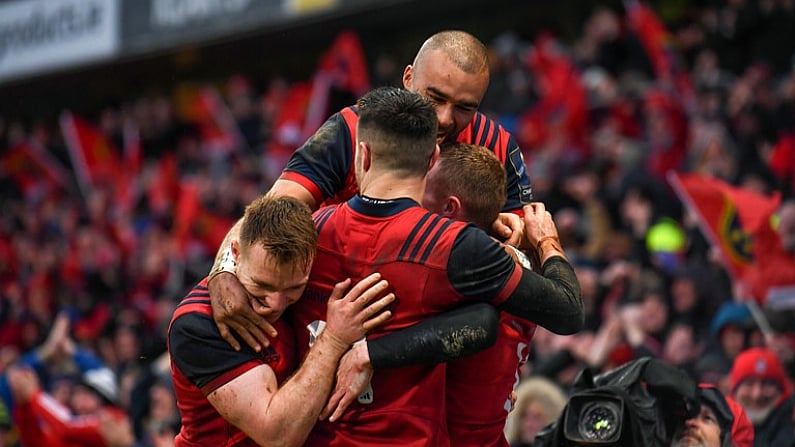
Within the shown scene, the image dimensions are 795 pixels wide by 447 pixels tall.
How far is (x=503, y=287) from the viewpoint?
3811 millimetres

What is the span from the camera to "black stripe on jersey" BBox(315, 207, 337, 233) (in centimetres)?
399

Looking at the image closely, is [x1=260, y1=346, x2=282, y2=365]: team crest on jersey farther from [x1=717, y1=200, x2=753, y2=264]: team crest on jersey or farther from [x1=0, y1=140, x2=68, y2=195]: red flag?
[x1=0, y1=140, x2=68, y2=195]: red flag

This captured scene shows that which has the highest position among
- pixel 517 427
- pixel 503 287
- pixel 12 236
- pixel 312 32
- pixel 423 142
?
pixel 423 142

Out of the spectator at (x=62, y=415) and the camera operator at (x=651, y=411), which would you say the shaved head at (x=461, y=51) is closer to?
the camera operator at (x=651, y=411)

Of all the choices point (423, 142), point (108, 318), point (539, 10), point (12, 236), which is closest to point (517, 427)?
point (423, 142)

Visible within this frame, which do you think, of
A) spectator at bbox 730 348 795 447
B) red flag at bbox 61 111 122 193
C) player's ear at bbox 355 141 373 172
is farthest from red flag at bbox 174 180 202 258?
player's ear at bbox 355 141 373 172

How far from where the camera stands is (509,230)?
14.0 feet

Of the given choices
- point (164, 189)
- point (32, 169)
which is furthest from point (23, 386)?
point (32, 169)

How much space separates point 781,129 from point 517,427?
4.23m

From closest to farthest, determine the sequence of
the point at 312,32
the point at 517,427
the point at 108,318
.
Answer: the point at 517,427, the point at 108,318, the point at 312,32

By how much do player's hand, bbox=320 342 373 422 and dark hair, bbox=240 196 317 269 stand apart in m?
0.29

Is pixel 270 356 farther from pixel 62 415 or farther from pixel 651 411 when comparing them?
pixel 62 415

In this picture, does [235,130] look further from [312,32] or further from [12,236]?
[12,236]

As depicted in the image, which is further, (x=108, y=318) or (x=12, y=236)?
(x=12, y=236)
